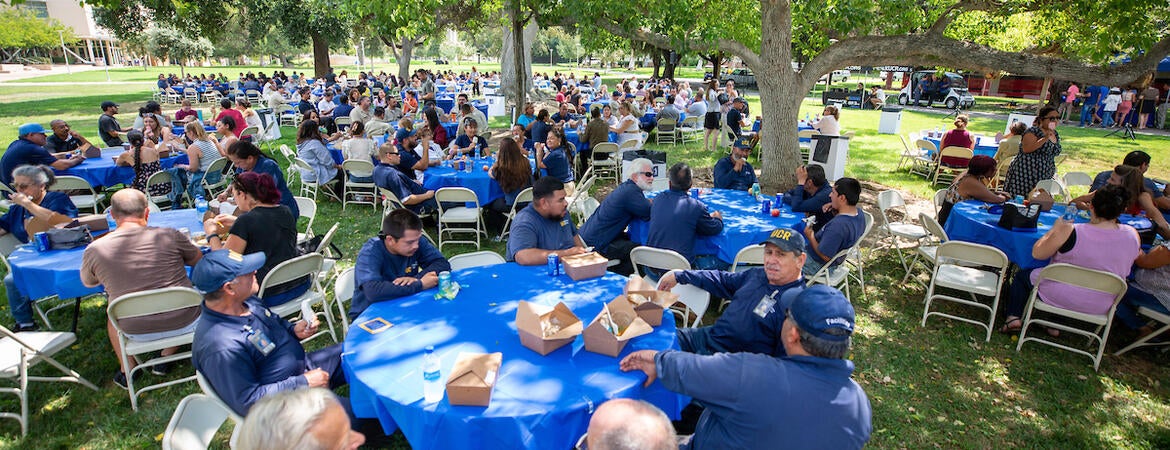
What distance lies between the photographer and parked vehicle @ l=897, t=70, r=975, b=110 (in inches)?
1049

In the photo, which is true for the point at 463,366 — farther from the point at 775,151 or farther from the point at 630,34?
the point at 775,151

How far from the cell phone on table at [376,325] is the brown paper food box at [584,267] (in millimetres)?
1299

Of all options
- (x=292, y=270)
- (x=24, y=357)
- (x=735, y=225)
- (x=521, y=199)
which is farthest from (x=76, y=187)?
(x=735, y=225)

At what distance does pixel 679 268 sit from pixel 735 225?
4.03 feet

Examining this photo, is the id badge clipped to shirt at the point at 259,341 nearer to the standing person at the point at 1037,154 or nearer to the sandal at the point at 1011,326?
the sandal at the point at 1011,326

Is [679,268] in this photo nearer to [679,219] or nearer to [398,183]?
[679,219]

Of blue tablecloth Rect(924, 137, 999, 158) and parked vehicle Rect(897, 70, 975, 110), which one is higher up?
parked vehicle Rect(897, 70, 975, 110)

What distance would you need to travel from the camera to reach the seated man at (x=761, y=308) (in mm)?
3332

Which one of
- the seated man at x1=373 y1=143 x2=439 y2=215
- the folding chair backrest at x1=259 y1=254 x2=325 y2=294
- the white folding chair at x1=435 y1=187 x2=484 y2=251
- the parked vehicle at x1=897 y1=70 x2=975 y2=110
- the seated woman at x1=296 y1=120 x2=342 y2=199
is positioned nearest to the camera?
the folding chair backrest at x1=259 y1=254 x2=325 y2=294

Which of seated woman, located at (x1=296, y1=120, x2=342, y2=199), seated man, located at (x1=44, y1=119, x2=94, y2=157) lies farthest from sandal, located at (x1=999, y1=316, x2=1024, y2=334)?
seated man, located at (x1=44, y1=119, x2=94, y2=157)

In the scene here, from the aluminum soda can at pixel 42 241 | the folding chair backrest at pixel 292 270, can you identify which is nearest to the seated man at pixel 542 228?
the folding chair backrest at pixel 292 270

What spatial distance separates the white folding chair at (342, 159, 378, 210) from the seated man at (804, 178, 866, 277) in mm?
6310

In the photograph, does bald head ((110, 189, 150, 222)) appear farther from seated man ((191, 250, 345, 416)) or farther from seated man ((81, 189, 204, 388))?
seated man ((191, 250, 345, 416))

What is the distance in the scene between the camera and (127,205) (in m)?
4.05
